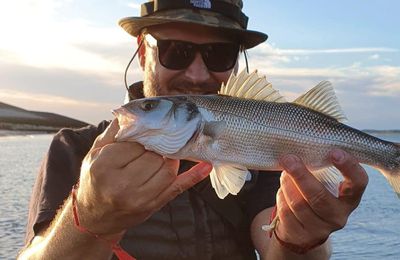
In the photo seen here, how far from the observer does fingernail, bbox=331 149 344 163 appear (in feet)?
12.1

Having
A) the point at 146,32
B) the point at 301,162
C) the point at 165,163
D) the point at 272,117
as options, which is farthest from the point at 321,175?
the point at 146,32

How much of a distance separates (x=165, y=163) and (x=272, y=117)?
823mm

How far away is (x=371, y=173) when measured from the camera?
1108 inches

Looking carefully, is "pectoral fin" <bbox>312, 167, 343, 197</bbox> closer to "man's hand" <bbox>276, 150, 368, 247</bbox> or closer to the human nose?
"man's hand" <bbox>276, 150, 368, 247</bbox>

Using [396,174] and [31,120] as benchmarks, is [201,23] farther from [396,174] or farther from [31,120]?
[31,120]

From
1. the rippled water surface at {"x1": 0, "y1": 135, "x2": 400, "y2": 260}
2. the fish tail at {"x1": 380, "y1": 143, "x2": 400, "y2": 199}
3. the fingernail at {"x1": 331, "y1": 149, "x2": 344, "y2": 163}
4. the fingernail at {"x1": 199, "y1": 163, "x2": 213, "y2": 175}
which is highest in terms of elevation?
the fingernail at {"x1": 331, "y1": 149, "x2": 344, "y2": 163}

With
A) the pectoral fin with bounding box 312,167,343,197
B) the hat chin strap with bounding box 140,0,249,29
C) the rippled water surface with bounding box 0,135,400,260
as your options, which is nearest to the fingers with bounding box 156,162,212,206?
the pectoral fin with bounding box 312,167,343,197

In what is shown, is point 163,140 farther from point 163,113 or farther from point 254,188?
point 254,188

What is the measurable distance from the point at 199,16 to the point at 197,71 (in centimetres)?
49

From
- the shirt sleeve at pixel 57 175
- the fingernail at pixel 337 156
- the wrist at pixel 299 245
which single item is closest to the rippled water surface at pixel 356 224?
the shirt sleeve at pixel 57 175

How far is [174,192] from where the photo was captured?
11.2ft

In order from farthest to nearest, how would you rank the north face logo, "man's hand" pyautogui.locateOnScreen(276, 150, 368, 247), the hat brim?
the north face logo, the hat brim, "man's hand" pyautogui.locateOnScreen(276, 150, 368, 247)

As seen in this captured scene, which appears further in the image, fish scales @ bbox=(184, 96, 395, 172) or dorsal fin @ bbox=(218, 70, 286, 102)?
dorsal fin @ bbox=(218, 70, 286, 102)

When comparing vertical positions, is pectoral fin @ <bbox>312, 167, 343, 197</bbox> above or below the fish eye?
below
